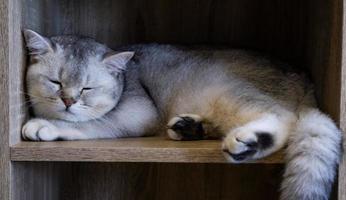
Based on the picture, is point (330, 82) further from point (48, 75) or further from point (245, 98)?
point (48, 75)

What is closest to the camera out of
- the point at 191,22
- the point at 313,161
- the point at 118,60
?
the point at 313,161

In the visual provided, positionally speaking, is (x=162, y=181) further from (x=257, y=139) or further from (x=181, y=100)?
(x=257, y=139)

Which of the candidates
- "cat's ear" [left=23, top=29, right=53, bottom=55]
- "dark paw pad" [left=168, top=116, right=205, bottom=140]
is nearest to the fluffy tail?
"dark paw pad" [left=168, top=116, right=205, bottom=140]

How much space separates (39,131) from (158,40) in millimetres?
Result: 425

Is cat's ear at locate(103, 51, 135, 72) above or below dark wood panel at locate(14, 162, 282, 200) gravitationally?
above

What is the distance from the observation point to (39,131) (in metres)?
0.96

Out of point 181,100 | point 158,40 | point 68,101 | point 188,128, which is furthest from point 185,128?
point 158,40

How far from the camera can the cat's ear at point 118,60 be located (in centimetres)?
108

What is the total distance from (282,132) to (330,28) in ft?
0.64

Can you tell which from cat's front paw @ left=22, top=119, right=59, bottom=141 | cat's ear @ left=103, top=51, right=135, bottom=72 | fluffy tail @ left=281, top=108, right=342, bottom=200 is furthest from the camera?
cat's ear @ left=103, top=51, right=135, bottom=72

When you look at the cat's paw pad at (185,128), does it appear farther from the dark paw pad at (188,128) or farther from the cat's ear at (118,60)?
the cat's ear at (118,60)

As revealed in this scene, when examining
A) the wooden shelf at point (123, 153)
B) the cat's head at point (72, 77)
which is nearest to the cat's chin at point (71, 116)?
the cat's head at point (72, 77)

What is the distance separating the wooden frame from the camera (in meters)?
0.88

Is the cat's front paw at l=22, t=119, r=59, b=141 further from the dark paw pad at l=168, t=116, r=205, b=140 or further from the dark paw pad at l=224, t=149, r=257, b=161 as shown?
the dark paw pad at l=224, t=149, r=257, b=161
